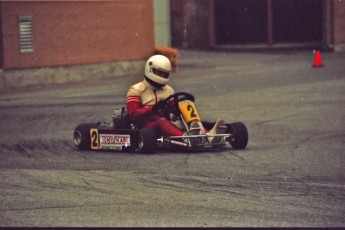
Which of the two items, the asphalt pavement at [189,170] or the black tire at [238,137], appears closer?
the asphalt pavement at [189,170]

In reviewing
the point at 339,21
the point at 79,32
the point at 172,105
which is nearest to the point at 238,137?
the point at 172,105

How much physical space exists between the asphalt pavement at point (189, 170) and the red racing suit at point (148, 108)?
0.35 meters

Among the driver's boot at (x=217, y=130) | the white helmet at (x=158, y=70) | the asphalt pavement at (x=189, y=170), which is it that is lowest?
the asphalt pavement at (x=189, y=170)

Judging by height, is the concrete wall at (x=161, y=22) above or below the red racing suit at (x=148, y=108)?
above

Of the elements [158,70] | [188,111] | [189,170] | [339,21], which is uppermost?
[339,21]

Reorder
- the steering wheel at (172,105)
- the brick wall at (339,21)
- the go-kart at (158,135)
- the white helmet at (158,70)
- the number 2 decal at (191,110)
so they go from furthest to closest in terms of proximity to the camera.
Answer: the brick wall at (339,21) → the white helmet at (158,70) → the steering wheel at (172,105) → the number 2 decal at (191,110) → the go-kart at (158,135)

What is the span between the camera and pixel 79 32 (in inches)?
1082

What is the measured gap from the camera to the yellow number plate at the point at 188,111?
1343 cm

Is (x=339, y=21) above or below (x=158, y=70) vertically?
above

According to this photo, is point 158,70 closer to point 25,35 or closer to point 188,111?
point 188,111

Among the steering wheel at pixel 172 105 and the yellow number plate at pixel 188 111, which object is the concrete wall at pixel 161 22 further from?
the yellow number plate at pixel 188 111

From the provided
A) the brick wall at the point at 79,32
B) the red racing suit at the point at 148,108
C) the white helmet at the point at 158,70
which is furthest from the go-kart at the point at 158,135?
the brick wall at the point at 79,32

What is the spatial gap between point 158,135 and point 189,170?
7.45 ft

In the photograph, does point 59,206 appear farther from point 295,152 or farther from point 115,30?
point 115,30
